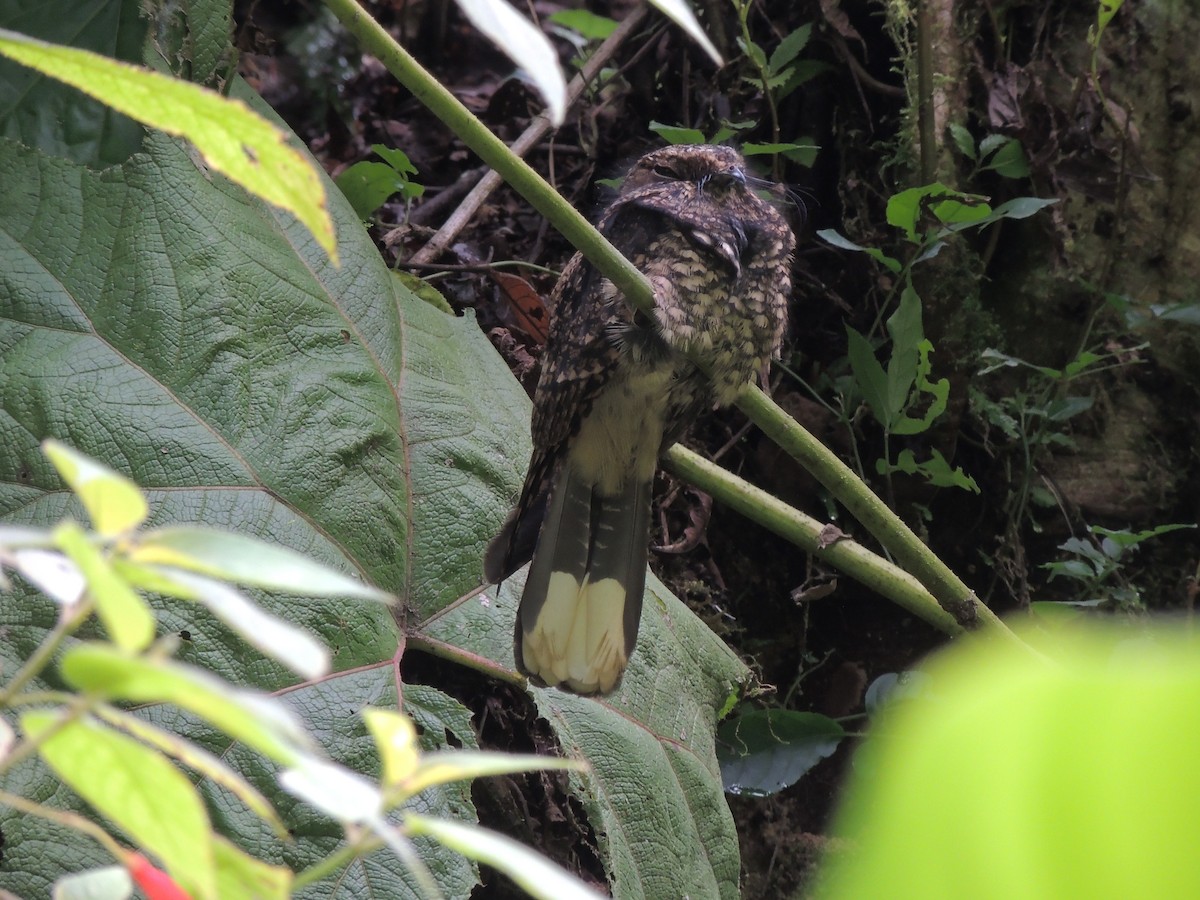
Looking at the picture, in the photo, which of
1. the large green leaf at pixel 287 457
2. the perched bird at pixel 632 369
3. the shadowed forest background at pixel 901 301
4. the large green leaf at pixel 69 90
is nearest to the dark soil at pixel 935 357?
the shadowed forest background at pixel 901 301

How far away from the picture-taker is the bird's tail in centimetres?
181

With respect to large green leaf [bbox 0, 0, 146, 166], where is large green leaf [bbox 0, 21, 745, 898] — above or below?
below

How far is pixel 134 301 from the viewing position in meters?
1.67

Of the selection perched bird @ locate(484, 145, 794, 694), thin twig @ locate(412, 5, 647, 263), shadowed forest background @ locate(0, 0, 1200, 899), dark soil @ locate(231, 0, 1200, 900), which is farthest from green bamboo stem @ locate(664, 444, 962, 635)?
thin twig @ locate(412, 5, 647, 263)

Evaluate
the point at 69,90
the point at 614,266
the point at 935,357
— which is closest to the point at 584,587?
the point at 614,266

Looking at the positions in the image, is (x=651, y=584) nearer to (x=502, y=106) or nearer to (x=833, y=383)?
(x=833, y=383)

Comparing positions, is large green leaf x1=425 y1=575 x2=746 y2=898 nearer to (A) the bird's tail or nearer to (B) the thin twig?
(A) the bird's tail

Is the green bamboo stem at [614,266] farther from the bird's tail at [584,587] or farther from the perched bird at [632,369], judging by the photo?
the bird's tail at [584,587]

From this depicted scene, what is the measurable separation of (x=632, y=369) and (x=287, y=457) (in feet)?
2.36

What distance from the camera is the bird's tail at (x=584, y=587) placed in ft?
5.94

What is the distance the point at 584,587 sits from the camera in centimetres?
200

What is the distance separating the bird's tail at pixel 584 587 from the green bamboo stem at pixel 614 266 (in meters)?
0.34

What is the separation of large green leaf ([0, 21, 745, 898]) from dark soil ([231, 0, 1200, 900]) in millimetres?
775

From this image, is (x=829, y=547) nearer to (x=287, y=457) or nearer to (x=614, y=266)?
(x=614, y=266)
